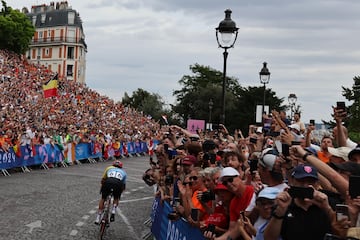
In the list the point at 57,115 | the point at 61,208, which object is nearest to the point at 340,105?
the point at 61,208

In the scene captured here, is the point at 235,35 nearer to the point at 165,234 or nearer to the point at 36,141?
the point at 165,234

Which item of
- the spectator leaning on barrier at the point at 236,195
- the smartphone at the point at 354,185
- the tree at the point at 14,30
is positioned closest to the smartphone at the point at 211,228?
the spectator leaning on barrier at the point at 236,195

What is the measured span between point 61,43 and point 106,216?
106217 millimetres

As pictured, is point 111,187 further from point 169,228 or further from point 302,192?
point 302,192

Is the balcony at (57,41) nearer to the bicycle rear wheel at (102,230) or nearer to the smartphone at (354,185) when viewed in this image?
the bicycle rear wheel at (102,230)

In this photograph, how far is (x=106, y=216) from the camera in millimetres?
11078

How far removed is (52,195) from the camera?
1636 centimetres

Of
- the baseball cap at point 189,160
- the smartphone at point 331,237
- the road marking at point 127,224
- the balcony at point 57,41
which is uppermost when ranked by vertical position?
A: the balcony at point 57,41

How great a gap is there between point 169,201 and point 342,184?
197 inches

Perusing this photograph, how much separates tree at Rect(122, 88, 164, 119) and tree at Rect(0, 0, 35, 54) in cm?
2464

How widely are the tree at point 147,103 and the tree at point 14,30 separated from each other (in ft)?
80.8

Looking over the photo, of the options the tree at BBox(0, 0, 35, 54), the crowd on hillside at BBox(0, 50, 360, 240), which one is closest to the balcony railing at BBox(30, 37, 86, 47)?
the tree at BBox(0, 0, 35, 54)

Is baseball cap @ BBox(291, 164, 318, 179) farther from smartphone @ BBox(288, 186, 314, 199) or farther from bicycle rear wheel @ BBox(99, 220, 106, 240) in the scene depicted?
bicycle rear wheel @ BBox(99, 220, 106, 240)

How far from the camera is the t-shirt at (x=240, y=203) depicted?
18.2ft
